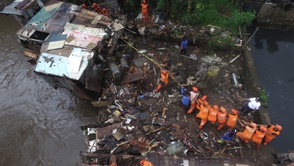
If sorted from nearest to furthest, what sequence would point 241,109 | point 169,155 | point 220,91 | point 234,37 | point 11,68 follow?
point 169,155
point 241,109
point 220,91
point 234,37
point 11,68

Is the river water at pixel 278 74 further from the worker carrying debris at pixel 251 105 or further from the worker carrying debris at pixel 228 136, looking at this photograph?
the worker carrying debris at pixel 228 136

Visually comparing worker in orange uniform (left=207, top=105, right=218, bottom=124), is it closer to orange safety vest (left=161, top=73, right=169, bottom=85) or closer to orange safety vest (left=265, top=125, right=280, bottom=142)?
orange safety vest (left=265, top=125, right=280, bottom=142)

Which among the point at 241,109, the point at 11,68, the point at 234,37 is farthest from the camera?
the point at 11,68

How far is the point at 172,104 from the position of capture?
10.6 metres

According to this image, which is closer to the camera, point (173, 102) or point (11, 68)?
point (173, 102)

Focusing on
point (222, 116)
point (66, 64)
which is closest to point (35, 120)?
point (66, 64)

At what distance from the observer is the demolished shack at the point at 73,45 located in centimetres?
987

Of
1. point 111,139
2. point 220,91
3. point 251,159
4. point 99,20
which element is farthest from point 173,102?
point 99,20

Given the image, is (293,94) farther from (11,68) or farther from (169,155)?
(11,68)

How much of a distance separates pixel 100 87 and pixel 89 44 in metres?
2.06

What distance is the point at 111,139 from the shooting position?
373 inches

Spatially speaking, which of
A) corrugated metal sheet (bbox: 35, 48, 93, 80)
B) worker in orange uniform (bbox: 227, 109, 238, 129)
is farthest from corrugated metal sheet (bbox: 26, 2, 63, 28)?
worker in orange uniform (bbox: 227, 109, 238, 129)

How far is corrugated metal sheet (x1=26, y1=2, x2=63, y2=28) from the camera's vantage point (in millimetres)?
11312

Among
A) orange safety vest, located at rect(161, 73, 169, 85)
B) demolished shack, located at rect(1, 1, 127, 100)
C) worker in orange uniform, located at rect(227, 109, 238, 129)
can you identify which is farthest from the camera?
orange safety vest, located at rect(161, 73, 169, 85)
